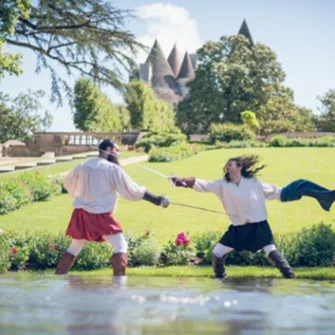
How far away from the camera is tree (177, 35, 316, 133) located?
67.1 meters

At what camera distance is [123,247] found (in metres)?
9.18

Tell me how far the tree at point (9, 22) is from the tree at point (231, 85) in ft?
150

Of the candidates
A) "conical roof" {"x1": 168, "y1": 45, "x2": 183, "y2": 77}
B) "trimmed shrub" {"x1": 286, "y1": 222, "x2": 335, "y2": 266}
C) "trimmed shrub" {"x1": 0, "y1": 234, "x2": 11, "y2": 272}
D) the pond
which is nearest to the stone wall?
"trimmed shrub" {"x1": 0, "y1": 234, "x2": 11, "y2": 272}

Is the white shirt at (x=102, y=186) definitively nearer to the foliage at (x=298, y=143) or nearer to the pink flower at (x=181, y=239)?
the pink flower at (x=181, y=239)

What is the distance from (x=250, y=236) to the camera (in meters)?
9.30

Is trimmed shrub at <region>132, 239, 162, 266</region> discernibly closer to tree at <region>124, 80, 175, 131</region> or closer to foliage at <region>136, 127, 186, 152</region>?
foliage at <region>136, 127, 186, 152</region>

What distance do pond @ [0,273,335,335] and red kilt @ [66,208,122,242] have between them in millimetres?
533

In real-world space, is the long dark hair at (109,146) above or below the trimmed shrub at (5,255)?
above

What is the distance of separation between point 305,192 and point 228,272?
2.19 meters

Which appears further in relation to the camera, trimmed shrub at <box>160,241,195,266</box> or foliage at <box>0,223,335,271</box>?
trimmed shrub at <box>160,241,195,266</box>

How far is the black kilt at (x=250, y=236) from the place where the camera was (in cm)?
927

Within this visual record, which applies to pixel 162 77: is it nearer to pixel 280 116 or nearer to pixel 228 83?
pixel 280 116

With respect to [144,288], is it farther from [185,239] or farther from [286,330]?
[185,239]

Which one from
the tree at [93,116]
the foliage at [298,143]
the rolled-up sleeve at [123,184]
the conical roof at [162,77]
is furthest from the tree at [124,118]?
the rolled-up sleeve at [123,184]
